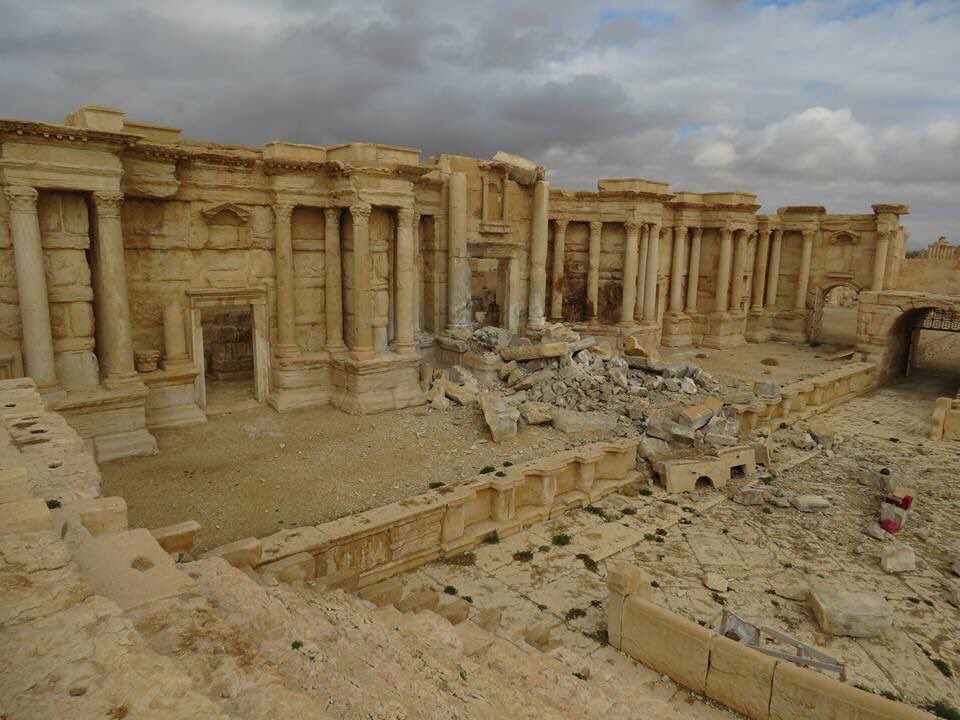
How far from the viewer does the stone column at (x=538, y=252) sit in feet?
62.8

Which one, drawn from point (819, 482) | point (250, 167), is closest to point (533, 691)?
point (819, 482)

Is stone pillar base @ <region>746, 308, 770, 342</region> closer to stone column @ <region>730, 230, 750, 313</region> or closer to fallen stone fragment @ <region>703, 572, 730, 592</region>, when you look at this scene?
stone column @ <region>730, 230, 750, 313</region>

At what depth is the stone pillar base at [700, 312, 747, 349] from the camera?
2523 centimetres

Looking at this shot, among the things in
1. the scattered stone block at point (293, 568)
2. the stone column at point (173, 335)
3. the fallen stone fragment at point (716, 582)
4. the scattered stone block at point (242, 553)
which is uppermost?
the stone column at point (173, 335)

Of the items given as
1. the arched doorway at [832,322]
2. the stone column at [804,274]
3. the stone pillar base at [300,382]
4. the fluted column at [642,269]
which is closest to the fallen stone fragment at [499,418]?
the stone pillar base at [300,382]

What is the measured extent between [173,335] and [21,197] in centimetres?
372

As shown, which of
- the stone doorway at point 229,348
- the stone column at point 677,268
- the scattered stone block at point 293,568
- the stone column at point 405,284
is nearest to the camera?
the scattered stone block at point 293,568

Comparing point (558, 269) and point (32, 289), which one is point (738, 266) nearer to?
point (558, 269)

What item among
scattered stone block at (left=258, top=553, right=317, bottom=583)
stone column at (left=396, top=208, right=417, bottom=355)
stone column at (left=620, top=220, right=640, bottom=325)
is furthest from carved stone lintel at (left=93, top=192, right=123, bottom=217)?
stone column at (left=620, top=220, right=640, bottom=325)

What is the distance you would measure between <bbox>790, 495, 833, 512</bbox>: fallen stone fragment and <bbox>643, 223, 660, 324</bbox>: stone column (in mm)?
11970

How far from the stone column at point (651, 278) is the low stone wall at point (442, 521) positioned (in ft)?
37.4

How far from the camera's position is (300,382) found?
576 inches

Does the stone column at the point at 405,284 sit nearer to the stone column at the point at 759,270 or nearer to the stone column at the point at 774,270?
the stone column at the point at 759,270

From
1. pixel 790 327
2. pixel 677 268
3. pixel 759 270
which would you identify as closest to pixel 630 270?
pixel 677 268
